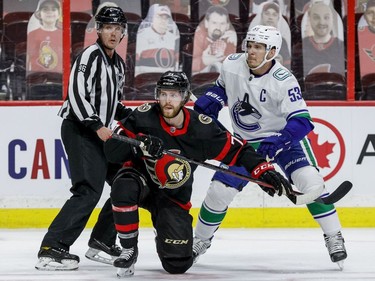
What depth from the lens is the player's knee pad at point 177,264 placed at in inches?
163

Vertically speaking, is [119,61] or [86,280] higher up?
[119,61]

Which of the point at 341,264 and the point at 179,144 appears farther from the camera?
the point at 341,264

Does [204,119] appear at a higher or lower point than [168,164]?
higher

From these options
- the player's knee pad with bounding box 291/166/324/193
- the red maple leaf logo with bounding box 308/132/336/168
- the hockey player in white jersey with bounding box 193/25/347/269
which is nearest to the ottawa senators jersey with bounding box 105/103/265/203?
the hockey player in white jersey with bounding box 193/25/347/269

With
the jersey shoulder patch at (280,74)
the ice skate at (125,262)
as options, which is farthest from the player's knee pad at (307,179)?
the ice skate at (125,262)

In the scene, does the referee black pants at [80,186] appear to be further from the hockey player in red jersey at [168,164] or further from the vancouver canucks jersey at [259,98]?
the vancouver canucks jersey at [259,98]

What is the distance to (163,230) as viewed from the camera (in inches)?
163

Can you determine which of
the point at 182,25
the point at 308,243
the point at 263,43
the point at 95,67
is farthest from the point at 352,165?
the point at 95,67

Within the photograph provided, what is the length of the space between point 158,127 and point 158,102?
0.10 metres

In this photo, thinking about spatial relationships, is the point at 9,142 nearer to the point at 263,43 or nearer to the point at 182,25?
the point at 182,25

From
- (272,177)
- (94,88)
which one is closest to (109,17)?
(94,88)

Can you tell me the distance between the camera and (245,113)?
4.48 m

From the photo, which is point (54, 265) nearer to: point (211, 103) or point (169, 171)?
point (169, 171)

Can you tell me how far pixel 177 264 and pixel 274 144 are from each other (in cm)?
63
